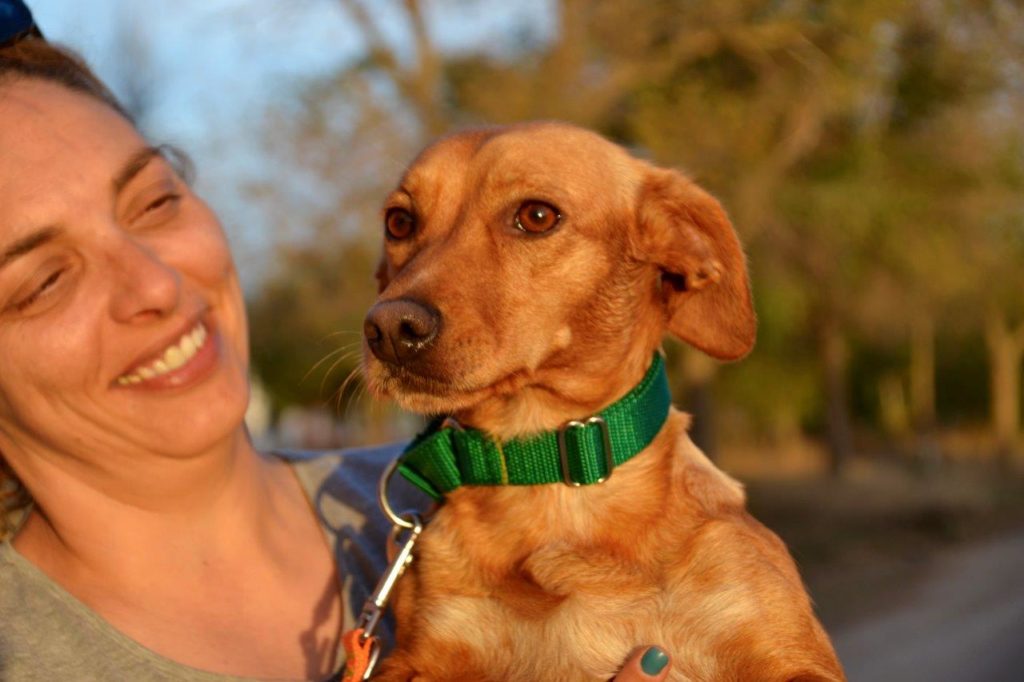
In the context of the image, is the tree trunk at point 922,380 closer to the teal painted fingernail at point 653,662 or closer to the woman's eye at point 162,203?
the woman's eye at point 162,203

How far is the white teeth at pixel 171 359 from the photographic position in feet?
8.95

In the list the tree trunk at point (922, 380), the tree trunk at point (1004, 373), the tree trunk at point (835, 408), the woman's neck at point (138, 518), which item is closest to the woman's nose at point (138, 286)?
the woman's neck at point (138, 518)

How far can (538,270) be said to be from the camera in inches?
109

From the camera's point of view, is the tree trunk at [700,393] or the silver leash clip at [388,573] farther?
the tree trunk at [700,393]


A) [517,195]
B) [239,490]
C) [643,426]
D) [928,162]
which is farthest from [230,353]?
[928,162]

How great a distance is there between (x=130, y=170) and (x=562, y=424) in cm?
118

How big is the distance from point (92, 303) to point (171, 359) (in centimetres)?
24

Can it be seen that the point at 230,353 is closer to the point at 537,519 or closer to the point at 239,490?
the point at 239,490

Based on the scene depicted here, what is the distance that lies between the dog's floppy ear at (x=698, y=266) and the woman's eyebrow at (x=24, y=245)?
1409mm

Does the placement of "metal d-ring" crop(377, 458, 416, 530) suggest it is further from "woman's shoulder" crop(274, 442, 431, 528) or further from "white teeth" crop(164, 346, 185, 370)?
"white teeth" crop(164, 346, 185, 370)

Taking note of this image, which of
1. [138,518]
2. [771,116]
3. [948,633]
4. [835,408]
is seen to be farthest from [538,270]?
[835,408]

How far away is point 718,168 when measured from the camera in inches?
479

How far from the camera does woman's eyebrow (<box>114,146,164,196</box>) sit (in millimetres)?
2727

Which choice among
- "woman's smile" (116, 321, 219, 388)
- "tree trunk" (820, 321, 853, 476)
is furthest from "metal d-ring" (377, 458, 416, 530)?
"tree trunk" (820, 321, 853, 476)
